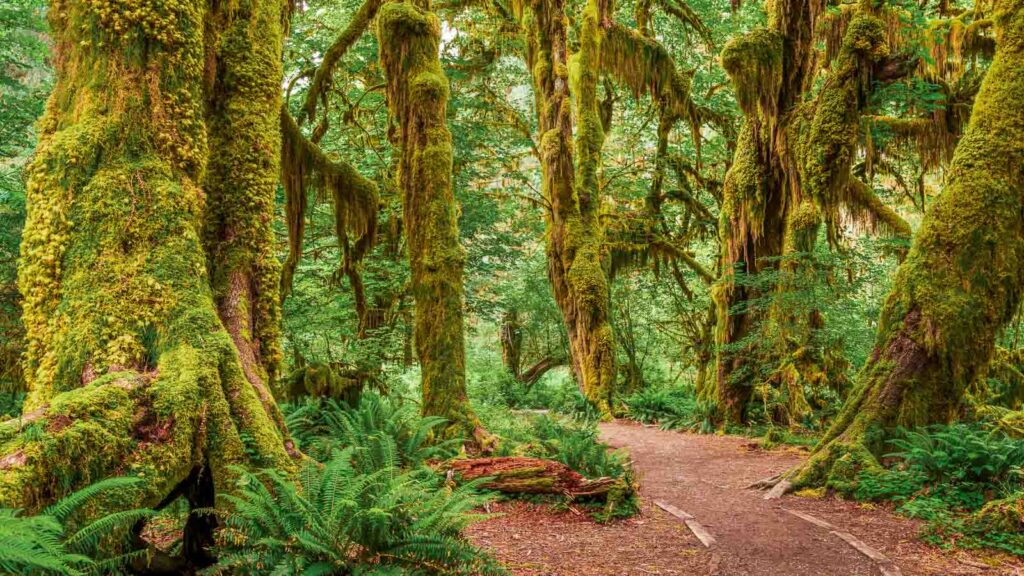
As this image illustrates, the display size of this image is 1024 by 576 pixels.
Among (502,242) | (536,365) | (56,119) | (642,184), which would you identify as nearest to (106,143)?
(56,119)

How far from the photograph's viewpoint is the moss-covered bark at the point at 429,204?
8.49m

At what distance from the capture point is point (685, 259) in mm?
17500

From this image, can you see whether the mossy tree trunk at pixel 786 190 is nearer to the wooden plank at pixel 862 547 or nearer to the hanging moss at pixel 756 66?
the hanging moss at pixel 756 66

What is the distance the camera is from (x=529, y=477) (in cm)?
702

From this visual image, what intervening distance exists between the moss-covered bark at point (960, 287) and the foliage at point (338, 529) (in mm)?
5518

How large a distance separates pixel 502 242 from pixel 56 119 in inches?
528

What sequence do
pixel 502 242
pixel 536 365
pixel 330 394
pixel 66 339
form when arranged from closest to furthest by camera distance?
pixel 66 339 → pixel 330 394 → pixel 502 242 → pixel 536 365

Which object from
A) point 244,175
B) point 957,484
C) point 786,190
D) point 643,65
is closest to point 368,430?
point 244,175

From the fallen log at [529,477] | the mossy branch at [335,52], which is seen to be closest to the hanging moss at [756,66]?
the mossy branch at [335,52]

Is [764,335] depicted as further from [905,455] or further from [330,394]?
[330,394]

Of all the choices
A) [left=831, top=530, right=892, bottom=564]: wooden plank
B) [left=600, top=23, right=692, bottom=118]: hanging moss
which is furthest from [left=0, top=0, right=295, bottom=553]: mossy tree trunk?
[left=600, top=23, right=692, bottom=118]: hanging moss

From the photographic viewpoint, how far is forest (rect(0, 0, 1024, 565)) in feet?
11.7

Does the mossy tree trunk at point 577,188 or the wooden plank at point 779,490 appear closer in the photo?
the wooden plank at point 779,490

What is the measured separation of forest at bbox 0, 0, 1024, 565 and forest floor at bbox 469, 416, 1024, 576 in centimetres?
5
